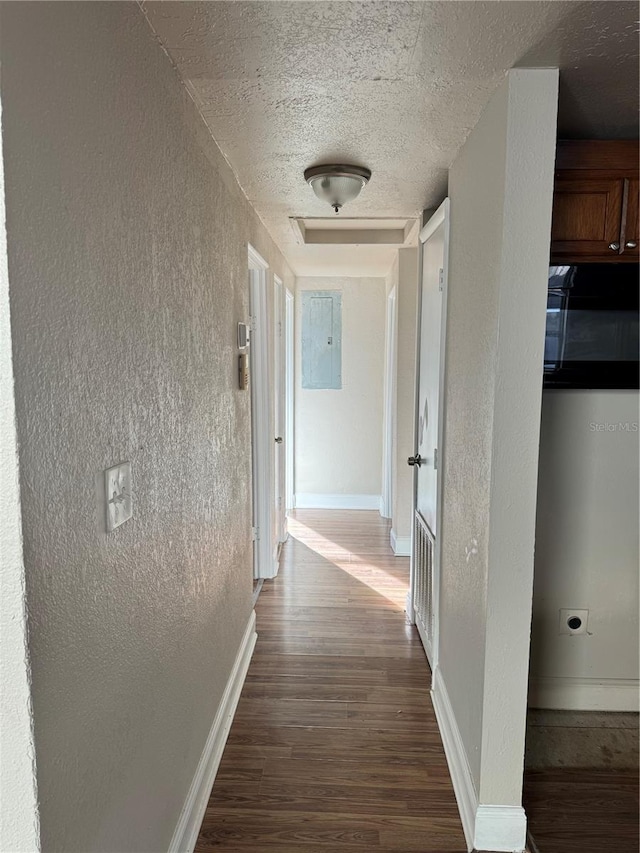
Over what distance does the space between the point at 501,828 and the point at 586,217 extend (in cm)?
197

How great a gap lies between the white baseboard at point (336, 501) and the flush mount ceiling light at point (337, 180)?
353 centimetres

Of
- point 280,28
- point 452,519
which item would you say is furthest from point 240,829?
point 280,28

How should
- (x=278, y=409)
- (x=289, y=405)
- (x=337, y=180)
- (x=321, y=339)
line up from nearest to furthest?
(x=337, y=180) < (x=278, y=409) < (x=289, y=405) < (x=321, y=339)

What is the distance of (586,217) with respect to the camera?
6.15 feet

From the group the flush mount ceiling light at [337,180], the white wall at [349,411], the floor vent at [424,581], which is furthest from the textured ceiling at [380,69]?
the white wall at [349,411]

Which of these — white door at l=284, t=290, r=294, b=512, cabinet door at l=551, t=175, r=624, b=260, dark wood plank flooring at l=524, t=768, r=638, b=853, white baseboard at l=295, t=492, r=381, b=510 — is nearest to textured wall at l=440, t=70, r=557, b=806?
dark wood plank flooring at l=524, t=768, r=638, b=853

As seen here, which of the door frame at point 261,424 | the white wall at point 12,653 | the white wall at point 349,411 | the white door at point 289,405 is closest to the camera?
the white wall at point 12,653

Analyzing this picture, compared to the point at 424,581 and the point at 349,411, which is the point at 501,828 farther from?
the point at 349,411

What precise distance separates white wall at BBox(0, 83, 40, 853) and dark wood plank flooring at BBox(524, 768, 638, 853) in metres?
1.51

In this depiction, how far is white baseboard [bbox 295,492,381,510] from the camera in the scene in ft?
17.7

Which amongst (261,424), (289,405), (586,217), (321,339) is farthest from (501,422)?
(321,339)

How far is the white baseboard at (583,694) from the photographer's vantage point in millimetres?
2291

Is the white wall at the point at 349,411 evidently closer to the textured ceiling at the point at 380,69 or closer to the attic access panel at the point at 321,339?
the attic access panel at the point at 321,339

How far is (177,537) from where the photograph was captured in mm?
1504
